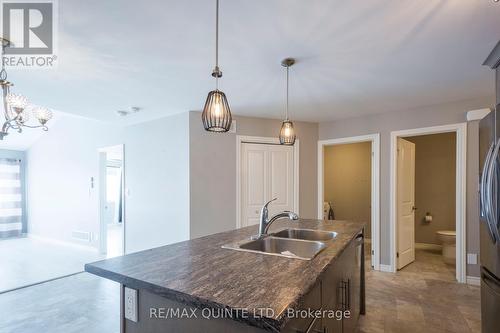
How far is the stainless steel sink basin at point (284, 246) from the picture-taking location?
1822mm

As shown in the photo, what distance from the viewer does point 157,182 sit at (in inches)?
166

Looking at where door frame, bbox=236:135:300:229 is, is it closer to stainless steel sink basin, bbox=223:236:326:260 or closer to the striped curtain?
stainless steel sink basin, bbox=223:236:326:260

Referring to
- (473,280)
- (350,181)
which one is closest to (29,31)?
(473,280)

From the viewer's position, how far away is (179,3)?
157cm

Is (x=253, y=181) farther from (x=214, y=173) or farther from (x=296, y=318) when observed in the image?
(x=296, y=318)

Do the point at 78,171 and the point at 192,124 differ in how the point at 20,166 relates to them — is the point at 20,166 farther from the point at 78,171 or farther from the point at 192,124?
the point at 192,124

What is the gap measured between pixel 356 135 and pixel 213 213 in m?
2.48

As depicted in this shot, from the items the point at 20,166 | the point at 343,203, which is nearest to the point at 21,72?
the point at 343,203

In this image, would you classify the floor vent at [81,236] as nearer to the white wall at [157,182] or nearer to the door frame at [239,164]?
the white wall at [157,182]

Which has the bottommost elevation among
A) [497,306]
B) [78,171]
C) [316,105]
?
[497,306]

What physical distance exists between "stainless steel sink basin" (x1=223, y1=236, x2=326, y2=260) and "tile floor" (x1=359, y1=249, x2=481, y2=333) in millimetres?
1159

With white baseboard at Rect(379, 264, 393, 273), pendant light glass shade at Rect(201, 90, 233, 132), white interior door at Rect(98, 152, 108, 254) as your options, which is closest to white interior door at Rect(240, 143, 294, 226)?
white baseboard at Rect(379, 264, 393, 273)

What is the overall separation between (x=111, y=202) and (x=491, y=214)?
31.4 feet

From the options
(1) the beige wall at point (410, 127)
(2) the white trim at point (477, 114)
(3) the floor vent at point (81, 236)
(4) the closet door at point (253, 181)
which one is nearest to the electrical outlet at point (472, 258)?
(1) the beige wall at point (410, 127)
